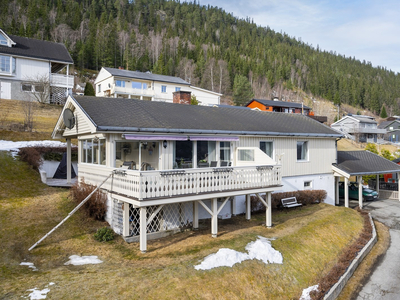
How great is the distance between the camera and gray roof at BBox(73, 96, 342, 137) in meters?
12.3

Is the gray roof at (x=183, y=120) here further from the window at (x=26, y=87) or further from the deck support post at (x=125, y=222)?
the window at (x=26, y=87)

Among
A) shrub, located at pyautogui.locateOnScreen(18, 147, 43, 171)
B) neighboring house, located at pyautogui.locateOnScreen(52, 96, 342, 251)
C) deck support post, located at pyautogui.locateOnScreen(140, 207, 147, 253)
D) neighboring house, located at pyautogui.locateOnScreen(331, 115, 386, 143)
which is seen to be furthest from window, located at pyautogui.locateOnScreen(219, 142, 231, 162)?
neighboring house, located at pyautogui.locateOnScreen(331, 115, 386, 143)

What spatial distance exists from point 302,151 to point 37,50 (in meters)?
37.4

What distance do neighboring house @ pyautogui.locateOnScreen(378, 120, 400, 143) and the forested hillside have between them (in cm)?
2957

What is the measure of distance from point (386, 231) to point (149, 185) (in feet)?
47.4

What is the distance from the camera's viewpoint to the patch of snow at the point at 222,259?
927 centimetres

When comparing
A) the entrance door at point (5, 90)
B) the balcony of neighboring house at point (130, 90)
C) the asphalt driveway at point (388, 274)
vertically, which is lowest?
the asphalt driveway at point (388, 274)

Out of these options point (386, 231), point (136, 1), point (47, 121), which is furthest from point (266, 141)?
point (136, 1)

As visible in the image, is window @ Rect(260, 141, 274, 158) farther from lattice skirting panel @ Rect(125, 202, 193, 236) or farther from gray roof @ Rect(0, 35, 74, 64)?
gray roof @ Rect(0, 35, 74, 64)

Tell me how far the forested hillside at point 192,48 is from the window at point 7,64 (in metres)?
39.8

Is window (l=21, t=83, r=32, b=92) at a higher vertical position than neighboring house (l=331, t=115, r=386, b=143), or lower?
higher

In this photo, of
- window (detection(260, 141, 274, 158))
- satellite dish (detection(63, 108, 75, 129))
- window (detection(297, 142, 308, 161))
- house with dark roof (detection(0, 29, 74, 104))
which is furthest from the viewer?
house with dark roof (detection(0, 29, 74, 104))

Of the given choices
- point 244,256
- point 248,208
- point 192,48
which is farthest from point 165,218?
point 192,48

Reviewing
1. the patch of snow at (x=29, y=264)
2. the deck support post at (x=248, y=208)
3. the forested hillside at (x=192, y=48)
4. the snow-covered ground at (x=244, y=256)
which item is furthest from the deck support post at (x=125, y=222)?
the forested hillside at (x=192, y=48)
